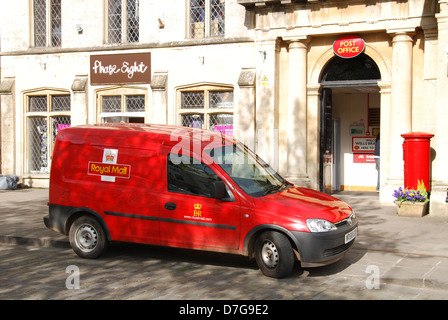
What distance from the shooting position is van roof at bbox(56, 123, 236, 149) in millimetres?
Answer: 7945

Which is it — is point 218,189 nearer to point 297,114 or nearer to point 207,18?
point 297,114

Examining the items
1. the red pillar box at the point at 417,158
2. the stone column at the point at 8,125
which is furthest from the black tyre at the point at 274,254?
the stone column at the point at 8,125

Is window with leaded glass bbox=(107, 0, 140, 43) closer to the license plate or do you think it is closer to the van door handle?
the van door handle

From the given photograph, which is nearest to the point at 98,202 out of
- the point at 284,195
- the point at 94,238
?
the point at 94,238

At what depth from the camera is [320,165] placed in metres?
15.2

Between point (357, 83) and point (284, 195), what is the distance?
785 centimetres

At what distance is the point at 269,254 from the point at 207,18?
1086 cm

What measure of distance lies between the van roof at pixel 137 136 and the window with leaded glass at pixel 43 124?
9713 millimetres

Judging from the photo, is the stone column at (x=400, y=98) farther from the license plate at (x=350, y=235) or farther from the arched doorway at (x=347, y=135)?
the license plate at (x=350, y=235)

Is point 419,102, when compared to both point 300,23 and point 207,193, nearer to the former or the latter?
point 300,23

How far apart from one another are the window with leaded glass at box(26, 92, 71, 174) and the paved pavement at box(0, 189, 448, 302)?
27.0 ft

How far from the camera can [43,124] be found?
18.3 metres

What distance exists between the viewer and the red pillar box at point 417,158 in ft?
39.7

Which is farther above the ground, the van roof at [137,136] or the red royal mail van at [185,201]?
the van roof at [137,136]
